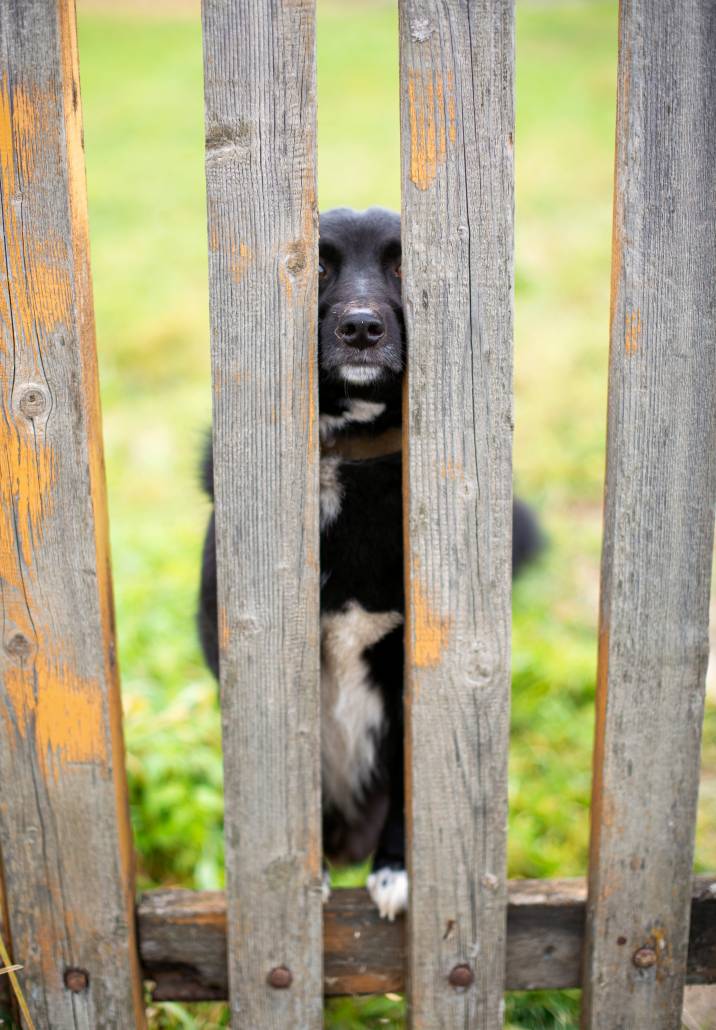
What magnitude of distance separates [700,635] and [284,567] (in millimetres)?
732

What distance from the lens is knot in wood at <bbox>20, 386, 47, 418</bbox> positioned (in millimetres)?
1562

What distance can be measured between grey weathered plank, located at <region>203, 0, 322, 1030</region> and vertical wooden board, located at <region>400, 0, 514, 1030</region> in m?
0.17

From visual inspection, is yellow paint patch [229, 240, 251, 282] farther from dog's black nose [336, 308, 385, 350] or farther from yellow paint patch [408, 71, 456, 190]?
dog's black nose [336, 308, 385, 350]

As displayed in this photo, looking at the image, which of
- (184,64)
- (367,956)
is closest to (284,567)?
(367,956)

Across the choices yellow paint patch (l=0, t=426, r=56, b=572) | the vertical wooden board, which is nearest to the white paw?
the vertical wooden board

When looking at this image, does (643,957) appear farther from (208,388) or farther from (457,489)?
(208,388)

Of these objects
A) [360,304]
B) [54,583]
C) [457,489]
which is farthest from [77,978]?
[360,304]

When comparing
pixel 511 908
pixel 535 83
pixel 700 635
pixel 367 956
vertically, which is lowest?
pixel 367 956

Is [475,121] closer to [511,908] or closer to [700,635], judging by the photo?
[700,635]

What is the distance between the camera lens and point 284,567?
1.62 meters

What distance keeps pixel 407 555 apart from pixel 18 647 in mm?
676

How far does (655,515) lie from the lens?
5.38 feet

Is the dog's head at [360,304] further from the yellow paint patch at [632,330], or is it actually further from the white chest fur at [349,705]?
the white chest fur at [349,705]

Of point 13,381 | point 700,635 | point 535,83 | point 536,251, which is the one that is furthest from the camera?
point 535,83
